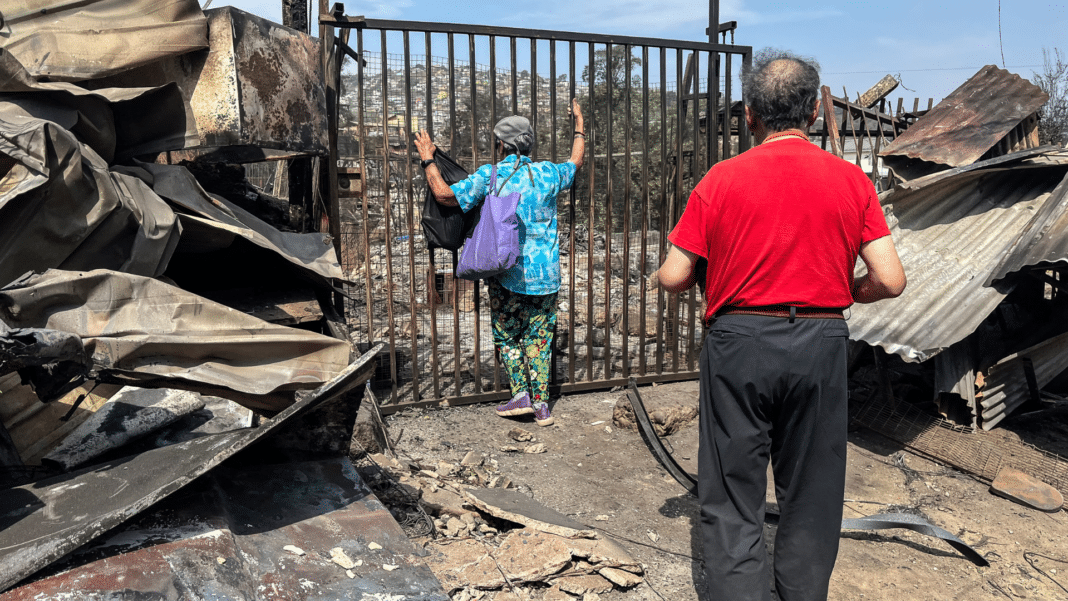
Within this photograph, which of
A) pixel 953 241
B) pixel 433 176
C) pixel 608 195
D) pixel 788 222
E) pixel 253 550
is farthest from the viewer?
pixel 608 195

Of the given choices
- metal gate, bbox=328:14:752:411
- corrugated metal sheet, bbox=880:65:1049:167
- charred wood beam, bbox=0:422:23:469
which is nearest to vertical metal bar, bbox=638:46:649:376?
metal gate, bbox=328:14:752:411

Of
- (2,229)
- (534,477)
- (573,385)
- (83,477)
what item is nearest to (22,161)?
(2,229)

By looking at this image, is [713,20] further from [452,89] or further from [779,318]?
[779,318]

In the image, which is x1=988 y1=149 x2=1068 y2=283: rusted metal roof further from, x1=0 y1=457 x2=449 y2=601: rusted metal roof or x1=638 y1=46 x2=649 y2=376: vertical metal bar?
x1=0 y1=457 x2=449 y2=601: rusted metal roof

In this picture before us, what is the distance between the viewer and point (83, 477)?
92.9 inches

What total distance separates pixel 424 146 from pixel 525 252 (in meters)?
0.91

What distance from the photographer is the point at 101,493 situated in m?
2.21

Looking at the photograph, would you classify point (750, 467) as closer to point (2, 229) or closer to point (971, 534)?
point (971, 534)

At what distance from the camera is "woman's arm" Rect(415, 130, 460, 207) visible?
4578 millimetres

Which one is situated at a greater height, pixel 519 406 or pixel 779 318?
pixel 779 318

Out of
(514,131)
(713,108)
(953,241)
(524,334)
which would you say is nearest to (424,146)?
(514,131)

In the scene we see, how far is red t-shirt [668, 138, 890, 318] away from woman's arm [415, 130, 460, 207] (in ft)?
7.82

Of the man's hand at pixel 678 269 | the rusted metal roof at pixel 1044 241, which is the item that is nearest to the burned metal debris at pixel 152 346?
the man's hand at pixel 678 269

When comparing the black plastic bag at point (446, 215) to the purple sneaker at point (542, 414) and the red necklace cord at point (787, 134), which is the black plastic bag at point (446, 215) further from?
the red necklace cord at point (787, 134)
